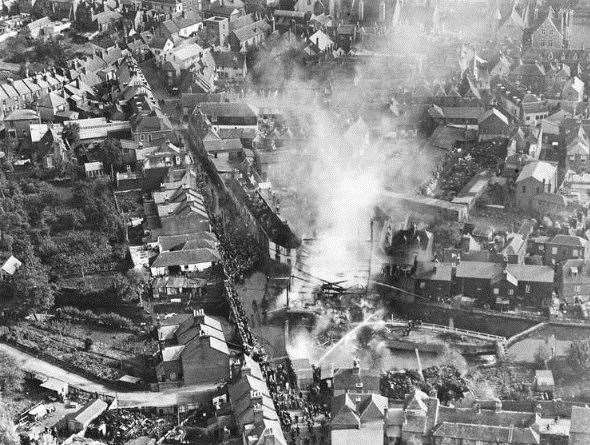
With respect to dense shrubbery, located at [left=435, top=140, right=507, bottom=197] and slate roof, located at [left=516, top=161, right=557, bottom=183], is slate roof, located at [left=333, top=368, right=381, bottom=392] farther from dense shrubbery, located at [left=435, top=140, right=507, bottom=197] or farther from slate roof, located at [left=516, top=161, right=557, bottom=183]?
slate roof, located at [left=516, top=161, right=557, bottom=183]

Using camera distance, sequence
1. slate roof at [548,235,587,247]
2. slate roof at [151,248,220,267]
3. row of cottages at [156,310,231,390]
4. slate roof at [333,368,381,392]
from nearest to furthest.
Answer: slate roof at [333,368,381,392] → row of cottages at [156,310,231,390] → slate roof at [548,235,587,247] → slate roof at [151,248,220,267]

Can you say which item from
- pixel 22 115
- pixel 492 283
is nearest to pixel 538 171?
pixel 492 283

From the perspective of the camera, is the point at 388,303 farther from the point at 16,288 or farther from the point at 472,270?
the point at 16,288

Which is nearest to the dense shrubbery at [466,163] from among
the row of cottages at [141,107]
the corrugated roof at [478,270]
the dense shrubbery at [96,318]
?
the corrugated roof at [478,270]

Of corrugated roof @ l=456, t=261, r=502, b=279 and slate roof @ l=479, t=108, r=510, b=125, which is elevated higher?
slate roof @ l=479, t=108, r=510, b=125

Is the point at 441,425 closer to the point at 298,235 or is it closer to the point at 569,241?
the point at 569,241

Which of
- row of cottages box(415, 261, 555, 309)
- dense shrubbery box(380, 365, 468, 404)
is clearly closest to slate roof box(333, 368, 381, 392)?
dense shrubbery box(380, 365, 468, 404)

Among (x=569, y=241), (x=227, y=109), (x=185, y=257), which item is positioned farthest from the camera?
(x=227, y=109)
